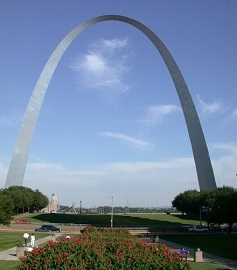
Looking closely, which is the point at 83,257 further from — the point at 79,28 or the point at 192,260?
the point at 79,28

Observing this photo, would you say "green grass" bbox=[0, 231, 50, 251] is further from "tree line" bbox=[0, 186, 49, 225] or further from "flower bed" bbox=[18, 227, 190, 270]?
"flower bed" bbox=[18, 227, 190, 270]

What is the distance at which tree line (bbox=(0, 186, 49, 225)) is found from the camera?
1432 inches

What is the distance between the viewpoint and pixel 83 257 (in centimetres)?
945

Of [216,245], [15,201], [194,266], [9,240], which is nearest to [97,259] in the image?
[194,266]

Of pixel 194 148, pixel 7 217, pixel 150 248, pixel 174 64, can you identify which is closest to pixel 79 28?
pixel 174 64

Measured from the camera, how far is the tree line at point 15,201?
36.4 metres

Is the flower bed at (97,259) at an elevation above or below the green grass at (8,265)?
above

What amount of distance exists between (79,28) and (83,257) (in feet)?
230

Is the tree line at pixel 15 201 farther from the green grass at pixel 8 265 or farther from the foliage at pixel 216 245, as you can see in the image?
the foliage at pixel 216 245

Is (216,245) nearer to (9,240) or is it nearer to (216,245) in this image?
(216,245)

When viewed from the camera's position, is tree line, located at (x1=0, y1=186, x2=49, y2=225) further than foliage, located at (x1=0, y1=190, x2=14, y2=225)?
Yes

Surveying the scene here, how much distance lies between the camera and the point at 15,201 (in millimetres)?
92438

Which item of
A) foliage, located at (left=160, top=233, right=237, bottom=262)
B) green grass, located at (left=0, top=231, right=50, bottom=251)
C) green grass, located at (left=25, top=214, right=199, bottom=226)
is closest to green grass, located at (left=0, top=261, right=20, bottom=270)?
green grass, located at (left=0, top=231, right=50, bottom=251)

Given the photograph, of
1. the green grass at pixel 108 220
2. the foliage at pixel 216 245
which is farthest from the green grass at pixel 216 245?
the green grass at pixel 108 220
